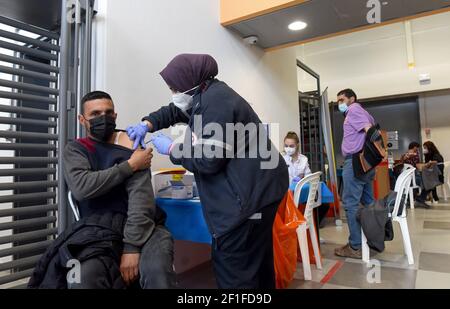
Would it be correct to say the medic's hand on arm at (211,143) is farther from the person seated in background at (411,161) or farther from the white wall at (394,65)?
the white wall at (394,65)

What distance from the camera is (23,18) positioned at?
6.04 feet

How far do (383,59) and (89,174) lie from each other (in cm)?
738

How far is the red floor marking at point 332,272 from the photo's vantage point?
2.18 metres

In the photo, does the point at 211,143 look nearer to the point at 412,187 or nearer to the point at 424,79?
the point at 412,187

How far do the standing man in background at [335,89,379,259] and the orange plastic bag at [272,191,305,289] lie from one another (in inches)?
33.3

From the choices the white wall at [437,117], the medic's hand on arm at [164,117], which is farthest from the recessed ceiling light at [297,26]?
the white wall at [437,117]

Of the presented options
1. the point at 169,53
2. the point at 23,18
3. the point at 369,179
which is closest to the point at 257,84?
the point at 169,53

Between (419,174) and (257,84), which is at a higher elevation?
(257,84)

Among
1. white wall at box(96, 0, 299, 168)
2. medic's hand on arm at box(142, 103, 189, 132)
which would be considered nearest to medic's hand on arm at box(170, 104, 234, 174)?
medic's hand on arm at box(142, 103, 189, 132)

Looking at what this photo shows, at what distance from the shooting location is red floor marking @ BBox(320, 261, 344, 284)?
218 cm

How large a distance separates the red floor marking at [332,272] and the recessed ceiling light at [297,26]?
95.6 inches

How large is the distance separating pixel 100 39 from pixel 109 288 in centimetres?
158

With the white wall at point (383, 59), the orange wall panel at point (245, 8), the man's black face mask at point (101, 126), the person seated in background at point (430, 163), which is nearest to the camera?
the man's black face mask at point (101, 126)
